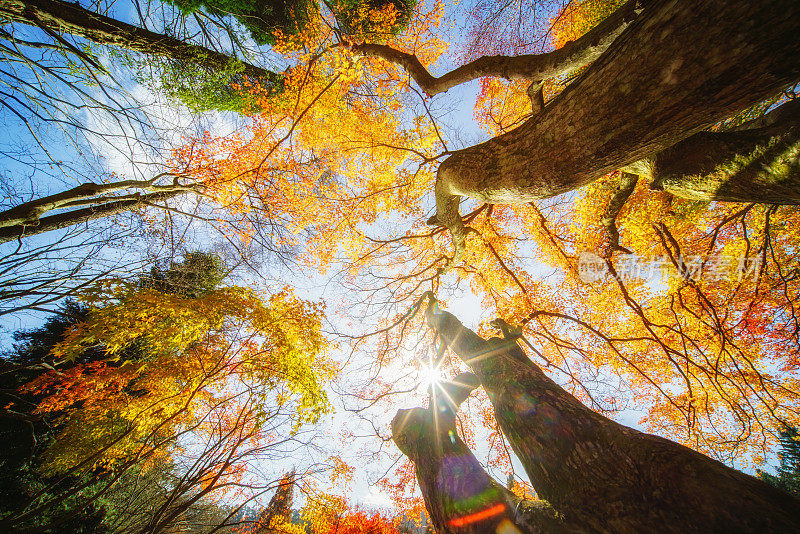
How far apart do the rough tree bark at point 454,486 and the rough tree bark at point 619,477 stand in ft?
0.84

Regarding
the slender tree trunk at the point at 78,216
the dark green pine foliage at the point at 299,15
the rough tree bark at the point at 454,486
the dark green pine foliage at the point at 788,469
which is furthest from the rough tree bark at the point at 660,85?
the dark green pine foliage at the point at 788,469

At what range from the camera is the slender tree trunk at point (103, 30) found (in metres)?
4.20

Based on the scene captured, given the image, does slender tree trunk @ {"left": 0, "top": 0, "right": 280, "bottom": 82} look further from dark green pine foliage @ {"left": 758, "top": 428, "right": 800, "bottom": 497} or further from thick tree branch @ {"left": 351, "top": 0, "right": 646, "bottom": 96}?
dark green pine foliage @ {"left": 758, "top": 428, "right": 800, "bottom": 497}

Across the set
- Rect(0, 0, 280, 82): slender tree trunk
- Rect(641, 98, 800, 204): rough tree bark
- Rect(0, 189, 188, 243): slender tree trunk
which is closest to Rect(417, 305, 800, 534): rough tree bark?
Rect(641, 98, 800, 204): rough tree bark

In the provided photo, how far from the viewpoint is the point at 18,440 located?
7461 millimetres

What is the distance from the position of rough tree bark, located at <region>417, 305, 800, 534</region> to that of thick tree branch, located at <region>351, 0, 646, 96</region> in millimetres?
3777

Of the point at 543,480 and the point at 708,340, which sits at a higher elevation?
the point at 708,340

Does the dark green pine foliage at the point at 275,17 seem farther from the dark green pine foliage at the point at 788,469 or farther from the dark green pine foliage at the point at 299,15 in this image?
the dark green pine foliage at the point at 788,469

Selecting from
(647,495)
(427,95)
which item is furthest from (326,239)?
(647,495)

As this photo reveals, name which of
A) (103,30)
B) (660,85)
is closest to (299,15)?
(103,30)

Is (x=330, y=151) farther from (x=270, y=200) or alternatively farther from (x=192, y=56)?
(x=192, y=56)

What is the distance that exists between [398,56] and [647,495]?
711 centimetres

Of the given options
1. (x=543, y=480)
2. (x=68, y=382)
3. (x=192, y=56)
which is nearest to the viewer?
(x=543, y=480)

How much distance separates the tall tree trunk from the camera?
4.35 ft
